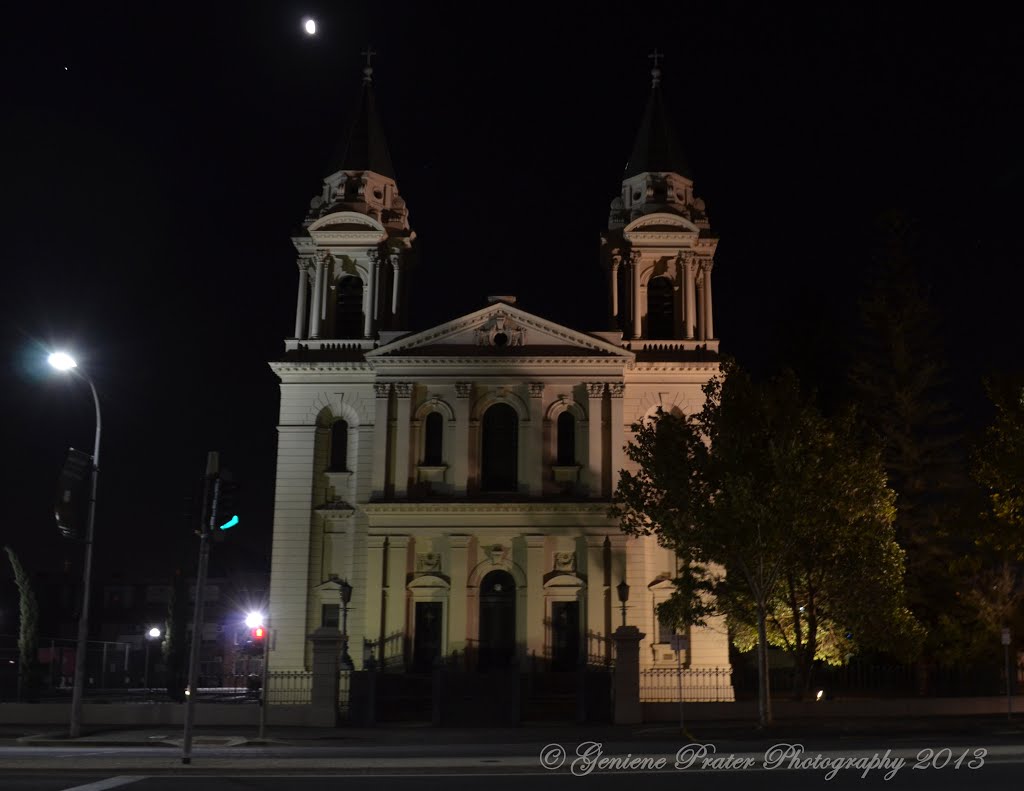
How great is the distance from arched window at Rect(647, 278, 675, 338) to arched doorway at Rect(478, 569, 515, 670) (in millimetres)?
11939

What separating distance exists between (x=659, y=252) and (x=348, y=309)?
1273 cm

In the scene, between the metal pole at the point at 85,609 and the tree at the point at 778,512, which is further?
the tree at the point at 778,512

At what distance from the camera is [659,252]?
4516cm

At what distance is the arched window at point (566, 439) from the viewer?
1651 inches

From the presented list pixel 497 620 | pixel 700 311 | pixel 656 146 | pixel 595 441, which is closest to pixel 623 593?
pixel 497 620

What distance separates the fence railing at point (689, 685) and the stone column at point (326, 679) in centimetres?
1235

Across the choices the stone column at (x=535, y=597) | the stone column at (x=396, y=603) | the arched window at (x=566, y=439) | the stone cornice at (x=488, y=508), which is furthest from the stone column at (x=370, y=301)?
the stone column at (x=535, y=597)

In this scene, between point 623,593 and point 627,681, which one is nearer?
point 627,681

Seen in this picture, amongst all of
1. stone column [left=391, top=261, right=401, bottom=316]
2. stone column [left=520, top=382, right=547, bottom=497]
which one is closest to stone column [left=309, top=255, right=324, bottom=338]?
stone column [left=391, top=261, right=401, bottom=316]

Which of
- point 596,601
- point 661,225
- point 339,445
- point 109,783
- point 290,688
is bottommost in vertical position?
point 109,783

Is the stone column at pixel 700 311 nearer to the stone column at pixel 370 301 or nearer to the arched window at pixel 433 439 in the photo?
the arched window at pixel 433 439

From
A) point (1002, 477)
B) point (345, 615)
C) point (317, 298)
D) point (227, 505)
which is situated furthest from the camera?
point (317, 298)

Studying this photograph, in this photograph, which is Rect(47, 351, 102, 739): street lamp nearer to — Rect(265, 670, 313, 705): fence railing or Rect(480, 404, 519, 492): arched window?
Rect(265, 670, 313, 705): fence railing

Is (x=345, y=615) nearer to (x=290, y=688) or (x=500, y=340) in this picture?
(x=290, y=688)
